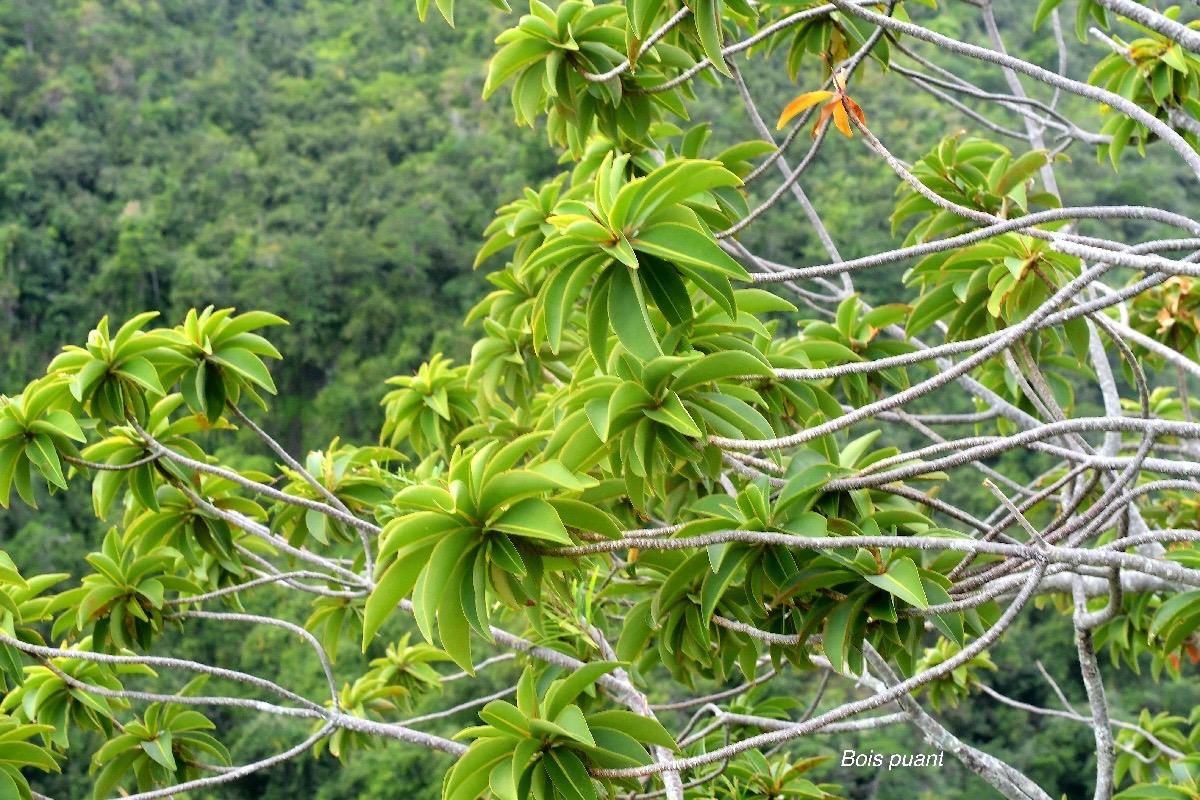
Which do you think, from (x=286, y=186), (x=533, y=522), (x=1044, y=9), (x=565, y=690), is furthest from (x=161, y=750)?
(x=286, y=186)

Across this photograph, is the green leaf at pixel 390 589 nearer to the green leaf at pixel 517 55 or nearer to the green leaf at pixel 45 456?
the green leaf at pixel 45 456

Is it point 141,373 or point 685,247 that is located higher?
point 685,247

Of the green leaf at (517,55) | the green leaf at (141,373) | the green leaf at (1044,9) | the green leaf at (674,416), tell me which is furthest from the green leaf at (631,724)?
the green leaf at (1044,9)

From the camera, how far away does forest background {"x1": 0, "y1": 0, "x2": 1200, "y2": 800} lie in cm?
1944

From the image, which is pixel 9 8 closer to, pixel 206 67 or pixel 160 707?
pixel 206 67

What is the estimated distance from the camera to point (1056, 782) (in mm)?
14617

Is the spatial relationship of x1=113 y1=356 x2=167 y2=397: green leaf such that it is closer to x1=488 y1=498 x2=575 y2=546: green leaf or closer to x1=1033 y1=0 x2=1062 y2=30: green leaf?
x1=488 y1=498 x2=575 y2=546: green leaf

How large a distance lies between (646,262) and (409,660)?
1998 mm

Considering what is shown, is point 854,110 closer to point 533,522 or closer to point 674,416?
point 674,416

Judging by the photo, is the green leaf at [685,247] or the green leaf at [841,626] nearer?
the green leaf at [685,247]

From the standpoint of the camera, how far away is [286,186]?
24547 millimetres

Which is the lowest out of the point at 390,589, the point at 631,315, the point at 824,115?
the point at 390,589

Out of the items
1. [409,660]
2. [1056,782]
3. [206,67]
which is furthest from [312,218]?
[409,660]

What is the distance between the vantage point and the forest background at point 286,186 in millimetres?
19438
